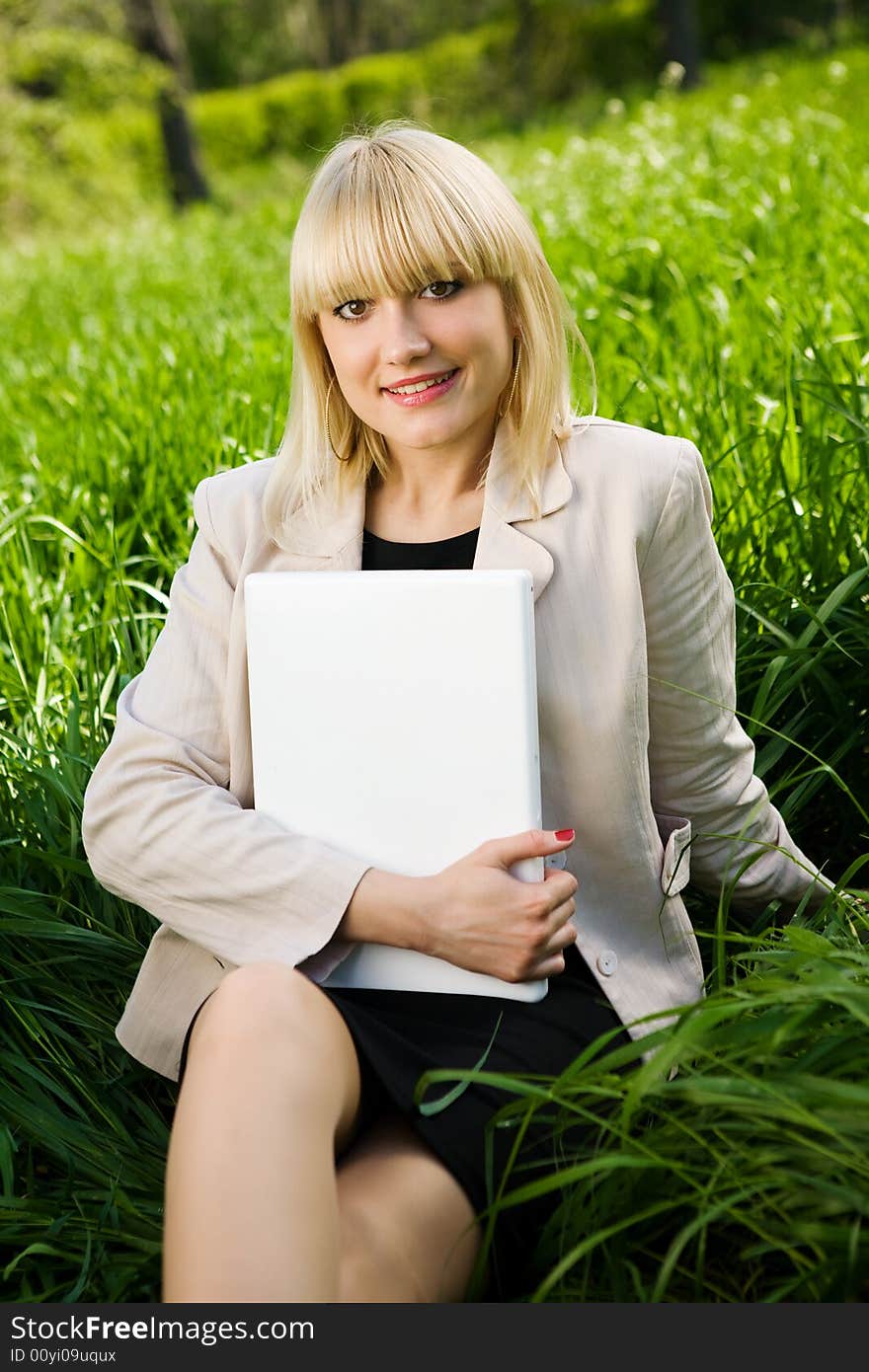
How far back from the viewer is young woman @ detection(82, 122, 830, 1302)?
1563 mm

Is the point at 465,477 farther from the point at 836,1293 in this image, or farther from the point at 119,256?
the point at 119,256

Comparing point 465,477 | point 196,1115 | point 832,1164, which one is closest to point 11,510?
point 465,477

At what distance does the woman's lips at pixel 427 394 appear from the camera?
184 cm

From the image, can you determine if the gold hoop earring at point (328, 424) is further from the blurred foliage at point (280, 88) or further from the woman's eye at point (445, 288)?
the blurred foliage at point (280, 88)

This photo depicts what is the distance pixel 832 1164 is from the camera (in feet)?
4.39

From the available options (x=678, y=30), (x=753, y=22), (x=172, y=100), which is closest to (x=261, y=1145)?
(x=172, y=100)

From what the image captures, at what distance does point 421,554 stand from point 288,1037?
2.39 ft

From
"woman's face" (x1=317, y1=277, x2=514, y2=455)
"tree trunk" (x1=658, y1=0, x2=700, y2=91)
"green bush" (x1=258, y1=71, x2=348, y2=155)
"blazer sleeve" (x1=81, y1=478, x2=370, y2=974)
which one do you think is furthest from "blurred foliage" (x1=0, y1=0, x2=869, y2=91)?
"blazer sleeve" (x1=81, y1=478, x2=370, y2=974)

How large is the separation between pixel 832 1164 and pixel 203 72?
36.4 m

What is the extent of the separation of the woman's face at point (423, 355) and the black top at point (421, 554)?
0.13m

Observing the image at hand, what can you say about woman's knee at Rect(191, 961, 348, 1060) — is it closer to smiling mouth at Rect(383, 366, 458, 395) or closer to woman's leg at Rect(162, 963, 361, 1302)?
woman's leg at Rect(162, 963, 361, 1302)

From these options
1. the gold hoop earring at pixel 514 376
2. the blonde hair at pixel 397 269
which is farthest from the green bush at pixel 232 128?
the gold hoop earring at pixel 514 376

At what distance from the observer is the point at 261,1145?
1371mm

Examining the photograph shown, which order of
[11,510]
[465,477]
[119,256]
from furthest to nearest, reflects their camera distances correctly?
1. [119,256]
2. [11,510]
3. [465,477]
